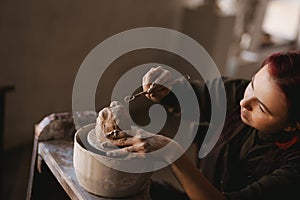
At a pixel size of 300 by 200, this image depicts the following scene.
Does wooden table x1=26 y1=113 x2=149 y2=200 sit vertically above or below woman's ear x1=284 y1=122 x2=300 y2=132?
below

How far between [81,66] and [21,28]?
451 mm

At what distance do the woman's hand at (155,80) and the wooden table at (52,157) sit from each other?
9.6 inches

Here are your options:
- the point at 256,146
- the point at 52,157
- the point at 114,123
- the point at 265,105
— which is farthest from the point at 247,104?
the point at 52,157

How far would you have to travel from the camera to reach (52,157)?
0.98m

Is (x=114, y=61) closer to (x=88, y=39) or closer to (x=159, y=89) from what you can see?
(x=88, y=39)

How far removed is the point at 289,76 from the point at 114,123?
36 centimetres

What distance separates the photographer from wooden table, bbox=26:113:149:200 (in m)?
0.94

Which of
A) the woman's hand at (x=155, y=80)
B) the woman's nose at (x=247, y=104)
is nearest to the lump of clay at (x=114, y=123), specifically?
the woman's hand at (x=155, y=80)

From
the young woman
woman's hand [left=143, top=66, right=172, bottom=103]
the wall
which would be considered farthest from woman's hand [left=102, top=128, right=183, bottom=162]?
the wall

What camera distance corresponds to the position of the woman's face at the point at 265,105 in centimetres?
84

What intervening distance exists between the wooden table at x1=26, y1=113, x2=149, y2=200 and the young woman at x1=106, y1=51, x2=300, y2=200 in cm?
20

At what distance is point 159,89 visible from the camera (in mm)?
975

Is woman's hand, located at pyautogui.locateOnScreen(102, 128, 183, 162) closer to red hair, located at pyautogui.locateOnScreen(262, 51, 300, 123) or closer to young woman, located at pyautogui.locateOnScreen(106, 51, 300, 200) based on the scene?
young woman, located at pyautogui.locateOnScreen(106, 51, 300, 200)

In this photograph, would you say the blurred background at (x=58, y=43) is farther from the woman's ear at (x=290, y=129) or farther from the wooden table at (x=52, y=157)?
the woman's ear at (x=290, y=129)
